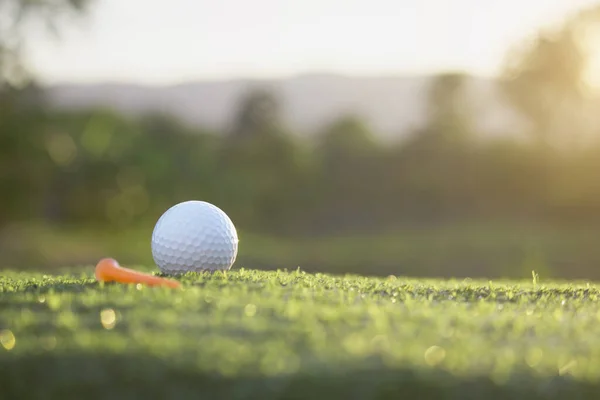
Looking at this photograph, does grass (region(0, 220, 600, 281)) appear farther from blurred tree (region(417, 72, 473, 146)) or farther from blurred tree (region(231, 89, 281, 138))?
blurred tree (region(231, 89, 281, 138))

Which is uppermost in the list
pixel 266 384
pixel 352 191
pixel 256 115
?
pixel 256 115

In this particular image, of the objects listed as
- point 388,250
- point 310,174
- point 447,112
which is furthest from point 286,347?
point 447,112

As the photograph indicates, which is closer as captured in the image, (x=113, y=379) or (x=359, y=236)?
(x=113, y=379)

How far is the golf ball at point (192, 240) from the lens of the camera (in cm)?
776

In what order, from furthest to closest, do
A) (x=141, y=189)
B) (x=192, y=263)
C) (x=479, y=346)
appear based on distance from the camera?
(x=141, y=189), (x=192, y=263), (x=479, y=346)

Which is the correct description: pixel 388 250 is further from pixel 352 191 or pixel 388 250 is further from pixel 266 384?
pixel 266 384

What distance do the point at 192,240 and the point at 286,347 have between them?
375 cm

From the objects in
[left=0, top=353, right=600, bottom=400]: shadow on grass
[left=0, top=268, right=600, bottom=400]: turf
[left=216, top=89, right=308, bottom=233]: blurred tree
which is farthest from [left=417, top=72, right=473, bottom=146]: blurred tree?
[left=0, top=353, right=600, bottom=400]: shadow on grass

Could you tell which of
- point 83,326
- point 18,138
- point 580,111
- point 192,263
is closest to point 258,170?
point 18,138

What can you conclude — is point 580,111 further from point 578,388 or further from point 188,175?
point 578,388

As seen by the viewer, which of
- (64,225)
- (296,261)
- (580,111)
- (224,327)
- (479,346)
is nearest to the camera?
(479,346)

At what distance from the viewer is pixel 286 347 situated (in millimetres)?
4160

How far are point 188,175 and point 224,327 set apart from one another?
2577 centimetres

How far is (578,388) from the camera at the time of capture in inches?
149
